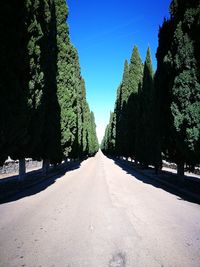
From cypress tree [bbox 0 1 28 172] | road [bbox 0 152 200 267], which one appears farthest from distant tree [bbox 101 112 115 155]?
road [bbox 0 152 200 267]

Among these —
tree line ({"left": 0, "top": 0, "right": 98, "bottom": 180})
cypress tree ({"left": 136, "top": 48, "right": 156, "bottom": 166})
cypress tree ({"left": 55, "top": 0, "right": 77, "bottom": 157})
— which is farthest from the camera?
cypress tree ({"left": 136, "top": 48, "right": 156, "bottom": 166})

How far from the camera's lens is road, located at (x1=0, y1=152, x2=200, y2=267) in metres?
4.50

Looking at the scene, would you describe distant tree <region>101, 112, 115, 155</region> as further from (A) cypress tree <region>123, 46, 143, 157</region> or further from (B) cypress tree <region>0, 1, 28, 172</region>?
(B) cypress tree <region>0, 1, 28, 172</region>

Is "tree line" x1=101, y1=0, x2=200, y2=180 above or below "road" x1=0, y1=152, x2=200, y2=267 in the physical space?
above

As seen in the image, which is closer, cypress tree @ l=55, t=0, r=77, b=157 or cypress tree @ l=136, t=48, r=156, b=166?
cypress tree @ l=55, t=0, r=77, b=157

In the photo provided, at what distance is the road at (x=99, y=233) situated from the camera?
4.50 metres

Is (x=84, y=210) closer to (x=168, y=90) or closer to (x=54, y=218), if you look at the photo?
(x=54, y=218)

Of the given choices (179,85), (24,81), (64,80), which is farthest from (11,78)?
(64,80)

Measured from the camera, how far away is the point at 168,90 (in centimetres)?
1460

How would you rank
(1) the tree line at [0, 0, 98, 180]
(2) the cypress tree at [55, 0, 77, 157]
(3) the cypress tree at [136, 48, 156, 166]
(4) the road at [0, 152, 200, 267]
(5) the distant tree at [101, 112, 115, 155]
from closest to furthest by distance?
(4) the road at [0, 152, 200, 267]
(1) the tree line at [0, 0, 98, 180]
(2) the cypress tree at [55, 0, 77, 157]
(3) the cypress tree at [136, 48, 156, 166]
(5) the distant tree at [101, 112, 115, 155]

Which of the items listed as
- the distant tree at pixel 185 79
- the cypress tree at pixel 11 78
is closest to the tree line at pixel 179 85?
the distant tree at pixel 185 79

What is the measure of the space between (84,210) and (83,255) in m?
3.89

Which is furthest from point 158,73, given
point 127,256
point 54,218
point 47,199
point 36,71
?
point 127,256

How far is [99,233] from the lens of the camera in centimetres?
602
